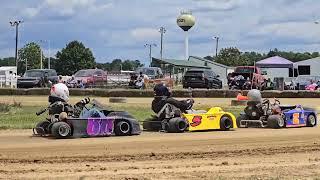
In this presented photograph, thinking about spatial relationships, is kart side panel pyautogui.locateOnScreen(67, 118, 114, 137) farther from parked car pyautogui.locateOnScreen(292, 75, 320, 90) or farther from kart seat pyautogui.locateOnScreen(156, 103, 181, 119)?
parked car pyautogui.locateOnScreen(292, 75, 320, 90)

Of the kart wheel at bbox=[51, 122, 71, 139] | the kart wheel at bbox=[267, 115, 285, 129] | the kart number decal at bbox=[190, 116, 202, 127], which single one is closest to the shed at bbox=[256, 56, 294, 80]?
the kart wheel at bbox=[267, 115, 285, 129]

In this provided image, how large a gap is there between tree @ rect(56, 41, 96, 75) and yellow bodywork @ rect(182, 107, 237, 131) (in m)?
84.0

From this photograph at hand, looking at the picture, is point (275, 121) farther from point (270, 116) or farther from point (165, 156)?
point (165, 156)

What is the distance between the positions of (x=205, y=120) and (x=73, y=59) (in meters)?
86.0

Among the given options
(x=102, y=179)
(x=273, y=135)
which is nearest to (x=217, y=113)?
(x=273, y=135)

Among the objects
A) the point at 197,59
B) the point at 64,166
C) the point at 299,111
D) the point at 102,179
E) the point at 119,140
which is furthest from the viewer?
the point at 197,59

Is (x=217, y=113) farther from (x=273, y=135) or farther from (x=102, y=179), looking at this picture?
(x=102, y=179)

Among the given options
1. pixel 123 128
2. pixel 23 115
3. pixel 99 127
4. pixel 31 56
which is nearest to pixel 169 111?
pixel 123 128

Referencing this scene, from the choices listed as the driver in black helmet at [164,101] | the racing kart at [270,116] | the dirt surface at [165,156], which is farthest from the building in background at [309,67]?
the dirt surface at [165,156]

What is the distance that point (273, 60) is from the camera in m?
65.2

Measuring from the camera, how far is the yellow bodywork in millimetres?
18047

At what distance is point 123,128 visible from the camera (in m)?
16.6

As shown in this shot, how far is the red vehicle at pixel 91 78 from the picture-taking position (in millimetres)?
44000

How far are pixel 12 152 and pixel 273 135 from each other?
7.50 meters
